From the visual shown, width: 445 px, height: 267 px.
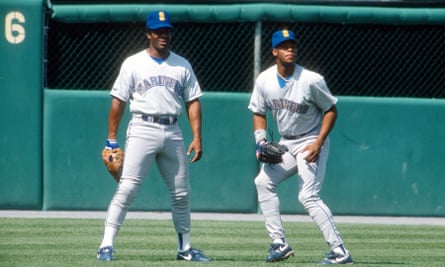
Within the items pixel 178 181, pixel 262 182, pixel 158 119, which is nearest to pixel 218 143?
pixel 262 182

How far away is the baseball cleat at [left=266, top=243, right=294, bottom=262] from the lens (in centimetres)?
802

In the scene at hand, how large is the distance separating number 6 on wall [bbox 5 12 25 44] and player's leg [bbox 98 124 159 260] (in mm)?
4512

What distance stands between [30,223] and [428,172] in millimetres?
4668

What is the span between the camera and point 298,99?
809 cm

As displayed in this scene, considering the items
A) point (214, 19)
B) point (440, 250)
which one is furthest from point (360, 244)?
point (214, 19)

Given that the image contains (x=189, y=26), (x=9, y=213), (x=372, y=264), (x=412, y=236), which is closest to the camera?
(x=372, y=264)

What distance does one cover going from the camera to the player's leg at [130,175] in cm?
784

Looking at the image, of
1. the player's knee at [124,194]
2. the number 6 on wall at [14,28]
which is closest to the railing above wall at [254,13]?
the number 6 on wall at [14,28]

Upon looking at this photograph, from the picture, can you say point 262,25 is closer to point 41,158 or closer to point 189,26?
point 189,26

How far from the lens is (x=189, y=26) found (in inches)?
518

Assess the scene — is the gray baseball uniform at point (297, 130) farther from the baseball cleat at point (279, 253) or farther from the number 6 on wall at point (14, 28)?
the number 6 on wall at point (14, 28)

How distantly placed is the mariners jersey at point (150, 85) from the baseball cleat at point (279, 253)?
4.17 feet

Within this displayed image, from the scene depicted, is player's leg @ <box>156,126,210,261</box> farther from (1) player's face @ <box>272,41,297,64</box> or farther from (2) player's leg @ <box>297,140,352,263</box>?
(1) player's face @ <box>272,41,297,64</box>

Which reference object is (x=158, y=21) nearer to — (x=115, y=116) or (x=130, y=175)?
(x=115, y=116)
